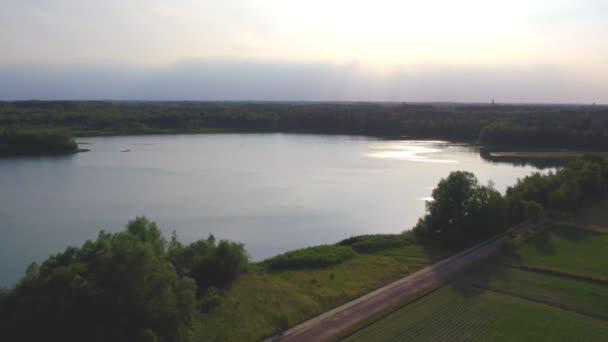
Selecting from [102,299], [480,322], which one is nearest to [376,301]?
[480,322]

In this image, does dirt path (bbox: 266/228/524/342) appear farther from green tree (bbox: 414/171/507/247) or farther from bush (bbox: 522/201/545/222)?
bush (bbox: 522/201/545/222)

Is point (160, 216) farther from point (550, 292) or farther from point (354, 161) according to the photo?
point (354, 161)

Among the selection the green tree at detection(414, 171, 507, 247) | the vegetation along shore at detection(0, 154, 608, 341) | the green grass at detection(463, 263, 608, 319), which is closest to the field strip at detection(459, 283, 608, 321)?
the green grass at detection(463, 263, 608, 319)

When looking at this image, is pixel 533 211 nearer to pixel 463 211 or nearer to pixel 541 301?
pixel 463 211

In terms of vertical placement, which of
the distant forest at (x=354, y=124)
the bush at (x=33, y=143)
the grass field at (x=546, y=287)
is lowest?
the grass field at (x=546, y=287)

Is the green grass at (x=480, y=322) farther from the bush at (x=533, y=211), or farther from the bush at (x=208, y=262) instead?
the bush at (x=533, y=211)

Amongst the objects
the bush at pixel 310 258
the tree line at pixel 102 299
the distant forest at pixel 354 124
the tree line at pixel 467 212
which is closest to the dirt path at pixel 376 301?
the tree line at pixel 467 212

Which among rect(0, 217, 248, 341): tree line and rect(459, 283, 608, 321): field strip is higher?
rect(0, 217, 248, 341): tree line
